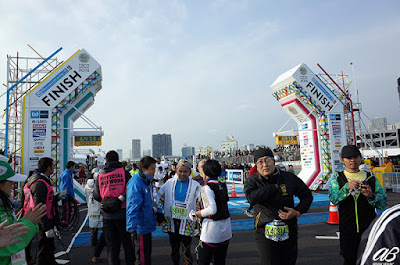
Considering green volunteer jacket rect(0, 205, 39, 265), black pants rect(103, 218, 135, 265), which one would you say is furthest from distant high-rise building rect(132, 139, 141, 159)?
green volunteer jacket rect(0, 205, 39, 265)

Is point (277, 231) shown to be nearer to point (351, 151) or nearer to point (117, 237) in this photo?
point (351, 151)

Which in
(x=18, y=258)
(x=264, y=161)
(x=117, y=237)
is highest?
(x=264, y=161)

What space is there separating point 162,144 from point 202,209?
11988 centimetres

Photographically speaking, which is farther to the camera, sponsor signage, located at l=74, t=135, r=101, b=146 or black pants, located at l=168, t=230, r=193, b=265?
sponsor signage, located at l=74, t=135, r=101, b=146

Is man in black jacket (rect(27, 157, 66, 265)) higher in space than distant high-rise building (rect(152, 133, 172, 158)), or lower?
lower

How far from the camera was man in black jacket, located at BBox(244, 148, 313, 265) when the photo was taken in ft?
8.85

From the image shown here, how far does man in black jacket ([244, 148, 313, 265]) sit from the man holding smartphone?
2.01ft

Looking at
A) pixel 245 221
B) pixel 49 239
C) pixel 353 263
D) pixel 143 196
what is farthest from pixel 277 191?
pixel 245 221

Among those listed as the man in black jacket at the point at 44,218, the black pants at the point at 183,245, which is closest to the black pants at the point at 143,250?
the black pants at the point at 183,245

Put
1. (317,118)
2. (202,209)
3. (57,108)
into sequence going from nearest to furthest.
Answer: (202,209) → (57,108) → (317,118)

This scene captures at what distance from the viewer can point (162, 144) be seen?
400ft

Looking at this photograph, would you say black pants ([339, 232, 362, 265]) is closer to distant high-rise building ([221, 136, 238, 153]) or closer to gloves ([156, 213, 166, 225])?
gloves ([156, 213, 166, 225])

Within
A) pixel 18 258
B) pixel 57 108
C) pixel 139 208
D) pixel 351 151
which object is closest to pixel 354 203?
pixel 351 151

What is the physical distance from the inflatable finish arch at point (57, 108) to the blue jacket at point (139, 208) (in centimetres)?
989
